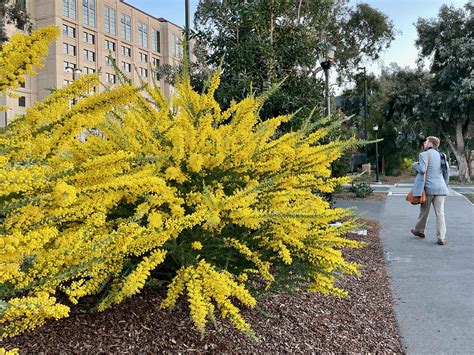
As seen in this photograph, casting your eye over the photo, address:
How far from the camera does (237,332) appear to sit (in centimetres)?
276

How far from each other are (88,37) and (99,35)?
4.97ft

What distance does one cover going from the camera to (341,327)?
339cm

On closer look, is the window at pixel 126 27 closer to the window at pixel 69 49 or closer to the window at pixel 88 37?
the window at pixel 88 37

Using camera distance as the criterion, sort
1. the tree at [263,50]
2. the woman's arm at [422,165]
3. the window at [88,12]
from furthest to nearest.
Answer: the window at [88,12], the woman's arm at [422,165], the tree at [263,50]

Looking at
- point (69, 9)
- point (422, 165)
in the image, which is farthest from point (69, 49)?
point (422, 165)

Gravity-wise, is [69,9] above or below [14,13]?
above

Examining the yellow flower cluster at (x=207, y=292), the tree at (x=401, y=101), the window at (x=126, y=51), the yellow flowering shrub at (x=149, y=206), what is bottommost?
the yellow flower cluster at (x=207, y=292)

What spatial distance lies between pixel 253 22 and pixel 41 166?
5.57 metres

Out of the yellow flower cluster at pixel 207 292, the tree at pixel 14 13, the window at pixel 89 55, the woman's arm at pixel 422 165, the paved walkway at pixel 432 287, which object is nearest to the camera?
the yellow flower cluster at pixel 207 292

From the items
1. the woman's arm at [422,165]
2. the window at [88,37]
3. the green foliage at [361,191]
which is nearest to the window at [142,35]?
the window at [88,37]

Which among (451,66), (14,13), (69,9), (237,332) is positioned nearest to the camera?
(237,332)

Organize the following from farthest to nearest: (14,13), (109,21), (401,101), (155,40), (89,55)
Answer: (155,40), (109,21), (89,55), (401,101), (14,13)

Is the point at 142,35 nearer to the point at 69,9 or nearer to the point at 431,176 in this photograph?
the point at 69,9

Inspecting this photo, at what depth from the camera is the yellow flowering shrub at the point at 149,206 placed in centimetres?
154
